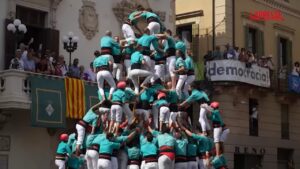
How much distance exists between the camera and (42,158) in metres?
26.8

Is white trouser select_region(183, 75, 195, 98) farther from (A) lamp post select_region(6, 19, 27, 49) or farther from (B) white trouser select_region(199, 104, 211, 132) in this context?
(A) lamp post select_region(6, 19, 27, 49)

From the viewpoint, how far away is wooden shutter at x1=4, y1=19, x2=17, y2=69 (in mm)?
25922

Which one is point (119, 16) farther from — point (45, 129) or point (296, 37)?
point (296, 37)

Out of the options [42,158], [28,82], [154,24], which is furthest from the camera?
[42,158]

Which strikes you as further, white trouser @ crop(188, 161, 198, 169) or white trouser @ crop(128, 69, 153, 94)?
white trouser @ crop(128, 69, 153, 94)

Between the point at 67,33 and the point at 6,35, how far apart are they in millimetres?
3120

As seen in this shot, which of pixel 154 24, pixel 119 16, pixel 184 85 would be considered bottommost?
pixel 184 85

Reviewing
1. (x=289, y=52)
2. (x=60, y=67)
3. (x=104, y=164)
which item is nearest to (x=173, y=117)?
(x=104, y=164)

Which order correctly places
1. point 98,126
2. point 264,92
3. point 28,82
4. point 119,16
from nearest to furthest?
point 98,126 < point 28,82 < point 119,16 < point 264,92

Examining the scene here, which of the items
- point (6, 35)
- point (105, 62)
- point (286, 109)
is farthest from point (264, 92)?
point (105, 62)

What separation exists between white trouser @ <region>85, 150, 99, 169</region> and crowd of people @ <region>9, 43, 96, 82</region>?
838 centimetres

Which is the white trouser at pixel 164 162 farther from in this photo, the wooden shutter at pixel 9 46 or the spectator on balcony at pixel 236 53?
the spectator on balcony at pixel 236 53

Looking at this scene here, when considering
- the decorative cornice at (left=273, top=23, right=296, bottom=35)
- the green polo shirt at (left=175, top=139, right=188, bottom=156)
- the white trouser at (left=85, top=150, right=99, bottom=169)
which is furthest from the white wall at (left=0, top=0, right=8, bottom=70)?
the decorative cornice at (left=273, top=23, right=296, bottom=35)

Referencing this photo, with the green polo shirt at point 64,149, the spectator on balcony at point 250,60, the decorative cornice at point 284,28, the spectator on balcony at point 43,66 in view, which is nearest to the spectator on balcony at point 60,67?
the spectator on balcony at point 43,66
